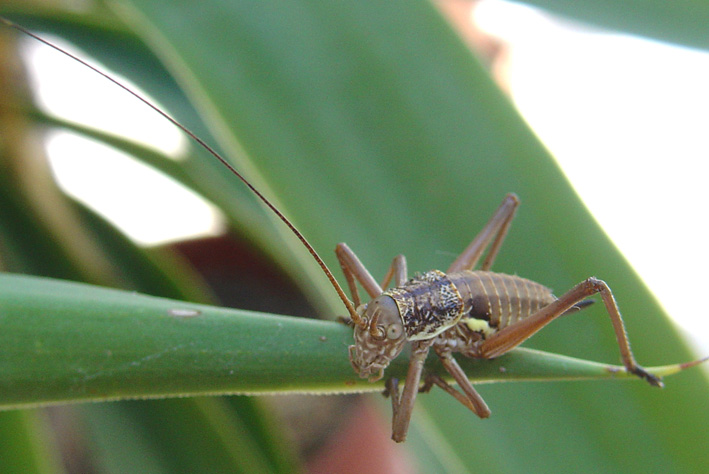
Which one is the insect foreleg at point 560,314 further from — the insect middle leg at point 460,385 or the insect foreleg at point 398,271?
the insect foreleg at point 398,271

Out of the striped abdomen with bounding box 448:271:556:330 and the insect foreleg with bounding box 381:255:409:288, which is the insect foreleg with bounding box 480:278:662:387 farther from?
the insect foreleg with bounding box 381:255:409:288

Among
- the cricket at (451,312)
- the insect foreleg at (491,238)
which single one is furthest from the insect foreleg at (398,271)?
the insect foreleg at (491,238)

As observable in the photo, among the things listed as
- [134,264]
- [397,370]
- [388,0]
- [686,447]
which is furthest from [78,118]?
[686,447]

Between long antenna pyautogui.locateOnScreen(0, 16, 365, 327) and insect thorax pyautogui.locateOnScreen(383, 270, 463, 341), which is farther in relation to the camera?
insect thorax pyautogui.locateOnScreen(383, 270, 463, 341)

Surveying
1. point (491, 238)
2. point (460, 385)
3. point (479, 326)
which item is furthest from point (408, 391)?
point (491, 238)

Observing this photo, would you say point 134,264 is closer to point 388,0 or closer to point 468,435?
point 388,0

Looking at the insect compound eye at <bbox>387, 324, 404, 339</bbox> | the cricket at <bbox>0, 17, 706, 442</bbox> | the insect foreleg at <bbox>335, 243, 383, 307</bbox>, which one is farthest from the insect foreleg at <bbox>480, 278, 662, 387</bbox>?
the insect foreleg at <bbox>335, 243, 383, 307</bbox>

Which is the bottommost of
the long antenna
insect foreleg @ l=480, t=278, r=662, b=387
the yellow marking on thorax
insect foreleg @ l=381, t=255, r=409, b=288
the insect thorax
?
insect foreleg @ l=480, t=278, r=662, b=387

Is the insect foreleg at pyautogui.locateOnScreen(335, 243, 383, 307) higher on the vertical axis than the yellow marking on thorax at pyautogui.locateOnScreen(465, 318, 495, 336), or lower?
higher
